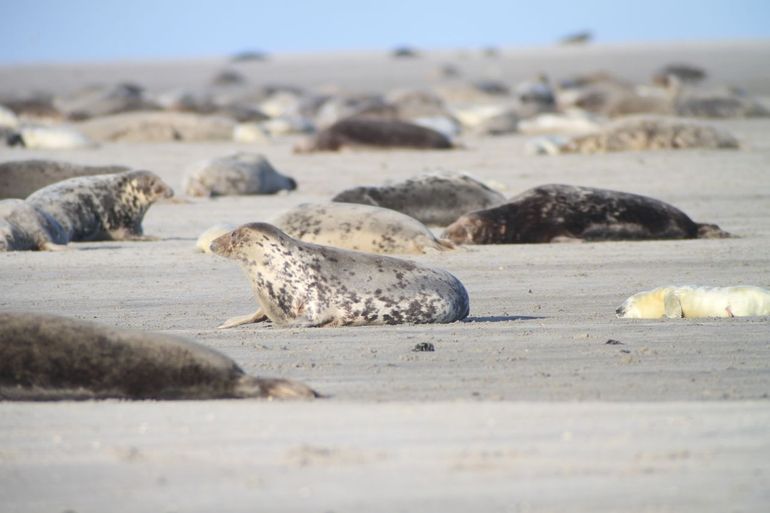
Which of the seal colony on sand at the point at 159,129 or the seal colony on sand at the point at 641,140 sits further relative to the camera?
the seal colony on sand at the point at 159,129

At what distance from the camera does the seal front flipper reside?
5.57m

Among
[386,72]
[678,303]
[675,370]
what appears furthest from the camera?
[386,72]

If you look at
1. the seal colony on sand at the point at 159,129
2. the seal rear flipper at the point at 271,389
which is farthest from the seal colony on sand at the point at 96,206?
→ the seal colony on sand at the point at 159,129

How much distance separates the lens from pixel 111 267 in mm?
7801

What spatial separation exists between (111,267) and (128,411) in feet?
13.4

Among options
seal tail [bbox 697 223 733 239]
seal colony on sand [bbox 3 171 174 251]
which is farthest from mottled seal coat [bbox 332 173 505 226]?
seal tail [bbox 697 223 733 239]

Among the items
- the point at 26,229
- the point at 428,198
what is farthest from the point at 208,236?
the point at 428,198

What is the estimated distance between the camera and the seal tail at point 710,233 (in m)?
8.71

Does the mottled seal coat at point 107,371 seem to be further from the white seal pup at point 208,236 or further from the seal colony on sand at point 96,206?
the seal colony on sand at point 96,206

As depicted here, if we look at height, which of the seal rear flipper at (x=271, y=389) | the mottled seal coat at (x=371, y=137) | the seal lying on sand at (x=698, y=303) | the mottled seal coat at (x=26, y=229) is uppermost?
the mottled seal coat at (x=371, y=137)

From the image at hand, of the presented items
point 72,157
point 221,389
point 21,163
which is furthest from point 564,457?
point 72,157

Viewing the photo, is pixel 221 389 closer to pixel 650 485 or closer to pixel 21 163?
pixel 650 485

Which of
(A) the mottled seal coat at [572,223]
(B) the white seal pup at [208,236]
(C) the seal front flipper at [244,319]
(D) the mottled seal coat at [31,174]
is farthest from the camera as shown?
(D) the mottled seal coat at [31,174]

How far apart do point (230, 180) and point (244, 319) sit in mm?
6825
